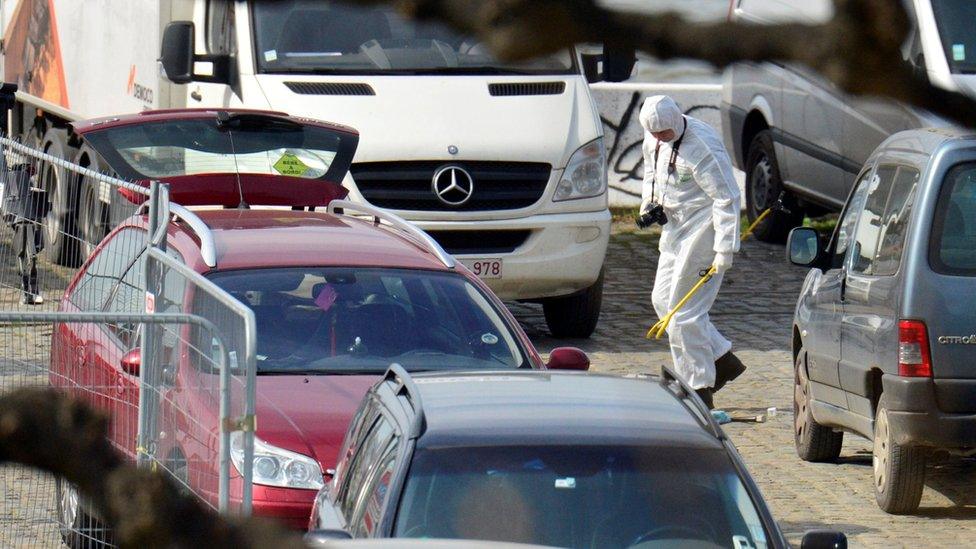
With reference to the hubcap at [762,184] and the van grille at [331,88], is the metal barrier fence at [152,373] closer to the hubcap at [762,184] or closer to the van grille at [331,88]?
the van grille at [331,88]

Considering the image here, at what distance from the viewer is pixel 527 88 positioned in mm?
12359

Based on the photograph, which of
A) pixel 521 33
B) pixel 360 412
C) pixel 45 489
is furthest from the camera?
pixel 360 412

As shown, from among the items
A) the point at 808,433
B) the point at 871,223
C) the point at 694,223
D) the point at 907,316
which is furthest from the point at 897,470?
the point at 694,223

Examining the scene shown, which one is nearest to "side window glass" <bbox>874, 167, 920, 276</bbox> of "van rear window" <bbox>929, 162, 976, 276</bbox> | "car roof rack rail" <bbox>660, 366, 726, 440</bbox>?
"van rear window" <bbox>929, 162, 976, 276</bbox>

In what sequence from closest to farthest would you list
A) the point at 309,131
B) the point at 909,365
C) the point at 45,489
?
the point at 45,489
the point at 909,365
the point at 309,131

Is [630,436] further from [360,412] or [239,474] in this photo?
[239,474]

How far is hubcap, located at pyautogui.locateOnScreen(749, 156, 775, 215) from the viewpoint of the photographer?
57.1 ft

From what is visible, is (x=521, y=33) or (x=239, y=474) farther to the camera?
(x=239, y=474)

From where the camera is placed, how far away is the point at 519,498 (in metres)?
4.35

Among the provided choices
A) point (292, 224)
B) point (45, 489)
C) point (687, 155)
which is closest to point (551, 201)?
point (687, 155)

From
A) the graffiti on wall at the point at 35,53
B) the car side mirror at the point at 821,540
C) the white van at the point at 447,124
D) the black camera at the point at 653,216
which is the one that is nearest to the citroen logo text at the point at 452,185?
the white van at the point at 447,124

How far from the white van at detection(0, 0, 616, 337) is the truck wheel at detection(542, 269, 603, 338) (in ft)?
0.42

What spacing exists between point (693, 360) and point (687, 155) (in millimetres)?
1252

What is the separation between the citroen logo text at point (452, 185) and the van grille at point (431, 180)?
4 cm
